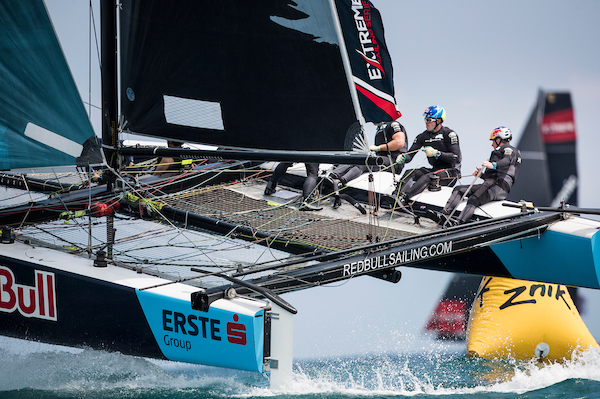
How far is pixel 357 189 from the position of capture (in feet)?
18.3

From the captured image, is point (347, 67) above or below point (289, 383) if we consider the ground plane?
above

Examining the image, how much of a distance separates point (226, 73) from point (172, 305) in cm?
129

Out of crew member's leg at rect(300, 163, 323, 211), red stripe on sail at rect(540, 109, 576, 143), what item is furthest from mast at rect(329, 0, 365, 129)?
red stripe on sail at rect(540, 109, 576, 143)

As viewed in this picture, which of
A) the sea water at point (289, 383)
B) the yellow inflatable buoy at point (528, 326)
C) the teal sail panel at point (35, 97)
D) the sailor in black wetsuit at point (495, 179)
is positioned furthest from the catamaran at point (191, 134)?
the yellow inflatable buoy at point (528, 326)

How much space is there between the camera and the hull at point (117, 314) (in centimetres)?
306

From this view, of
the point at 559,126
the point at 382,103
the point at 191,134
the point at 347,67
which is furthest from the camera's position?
the point at 559,126

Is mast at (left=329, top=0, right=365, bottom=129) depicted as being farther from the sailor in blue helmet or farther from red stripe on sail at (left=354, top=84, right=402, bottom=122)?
the sailor in blue helmet

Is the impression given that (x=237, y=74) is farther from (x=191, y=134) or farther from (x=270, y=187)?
(x=270, y=187)

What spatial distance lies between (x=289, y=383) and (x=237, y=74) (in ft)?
5.47

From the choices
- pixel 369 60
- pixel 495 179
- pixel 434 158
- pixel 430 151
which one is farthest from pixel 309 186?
pixel 495 179

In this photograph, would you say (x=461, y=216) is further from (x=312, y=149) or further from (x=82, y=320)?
(x=82, y=320)

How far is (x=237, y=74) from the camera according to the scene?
348 cm

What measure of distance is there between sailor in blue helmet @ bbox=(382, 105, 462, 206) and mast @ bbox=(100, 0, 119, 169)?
2392 mm

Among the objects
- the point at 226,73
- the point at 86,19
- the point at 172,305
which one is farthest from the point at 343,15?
the point at 86,19
